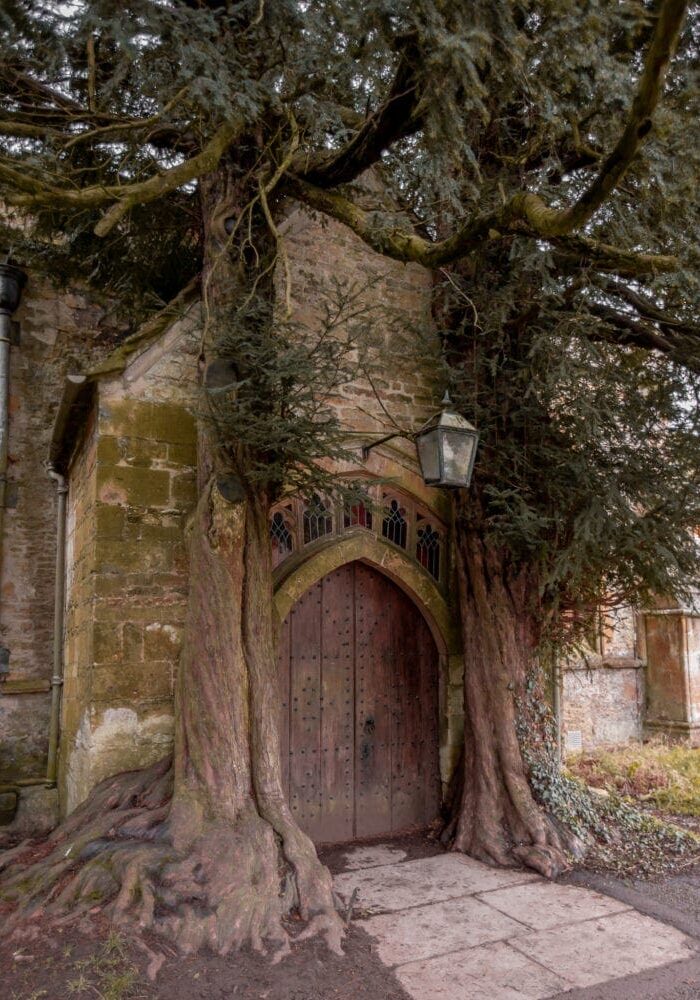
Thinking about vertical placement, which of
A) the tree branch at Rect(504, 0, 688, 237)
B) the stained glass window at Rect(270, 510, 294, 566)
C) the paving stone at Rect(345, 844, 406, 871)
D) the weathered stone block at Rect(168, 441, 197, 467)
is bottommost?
the paving stone at Rect(345, 844, 406, 871)

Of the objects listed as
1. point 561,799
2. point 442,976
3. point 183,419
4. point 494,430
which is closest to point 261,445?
point 183,419

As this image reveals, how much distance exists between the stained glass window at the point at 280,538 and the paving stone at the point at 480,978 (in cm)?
302

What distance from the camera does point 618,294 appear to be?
6.32m

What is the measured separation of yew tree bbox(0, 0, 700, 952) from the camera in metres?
3.91

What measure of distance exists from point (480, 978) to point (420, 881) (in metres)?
1.47

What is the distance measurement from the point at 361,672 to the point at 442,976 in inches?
111

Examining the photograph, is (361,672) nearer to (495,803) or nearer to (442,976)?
(495,803)

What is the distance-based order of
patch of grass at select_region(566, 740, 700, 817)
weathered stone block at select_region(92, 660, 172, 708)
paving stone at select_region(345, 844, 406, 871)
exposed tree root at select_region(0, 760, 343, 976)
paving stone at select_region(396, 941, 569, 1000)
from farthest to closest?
patch of grass at select_region(566, 740, 700, 817), paving stone at select_region(345, 844, 406, 871), weathered stone block at select_region(92, 660, 172, 708), exposed tree root at select_region(0, 760, 343, 976), paving stone at select_region(396, 941, 569, 1000)

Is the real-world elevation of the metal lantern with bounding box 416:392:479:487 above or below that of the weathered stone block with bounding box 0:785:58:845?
above

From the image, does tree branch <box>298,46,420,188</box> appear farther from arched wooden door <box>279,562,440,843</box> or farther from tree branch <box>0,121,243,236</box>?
arched wooden door <box>279,562,440,843</box>

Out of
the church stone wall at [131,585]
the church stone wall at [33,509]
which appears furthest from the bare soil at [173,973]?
the church stone wall at [33,509]

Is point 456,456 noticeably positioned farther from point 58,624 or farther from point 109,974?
point 58,624

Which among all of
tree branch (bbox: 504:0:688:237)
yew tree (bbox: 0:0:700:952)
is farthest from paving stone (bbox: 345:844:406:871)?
tree branch (bbox: 504:0:688:237)

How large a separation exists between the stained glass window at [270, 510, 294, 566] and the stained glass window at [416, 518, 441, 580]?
129 cm
